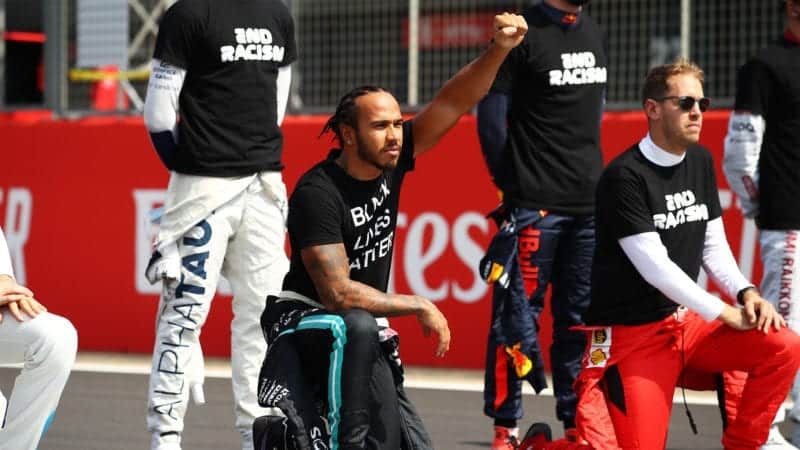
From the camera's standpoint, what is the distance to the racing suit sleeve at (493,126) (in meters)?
7.09

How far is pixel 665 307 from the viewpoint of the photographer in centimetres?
623

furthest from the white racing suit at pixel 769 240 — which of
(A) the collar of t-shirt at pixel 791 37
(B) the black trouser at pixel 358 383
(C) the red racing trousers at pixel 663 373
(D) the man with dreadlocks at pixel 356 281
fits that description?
(B) the black trouser at pixel 358 383

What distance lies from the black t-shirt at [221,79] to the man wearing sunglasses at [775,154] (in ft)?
6.75

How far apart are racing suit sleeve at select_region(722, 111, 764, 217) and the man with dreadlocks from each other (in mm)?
1767

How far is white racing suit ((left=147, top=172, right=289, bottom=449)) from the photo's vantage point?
256 inches

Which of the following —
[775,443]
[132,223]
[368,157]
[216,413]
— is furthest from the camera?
[132,223]

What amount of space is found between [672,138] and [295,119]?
454cm

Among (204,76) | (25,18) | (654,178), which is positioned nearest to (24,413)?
(204,76)

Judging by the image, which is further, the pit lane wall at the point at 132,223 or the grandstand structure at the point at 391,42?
the grandstand structure at the point at 391,42

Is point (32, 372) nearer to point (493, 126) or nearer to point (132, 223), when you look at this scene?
point (493, 126)

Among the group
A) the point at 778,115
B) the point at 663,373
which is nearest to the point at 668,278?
the point at 663,373

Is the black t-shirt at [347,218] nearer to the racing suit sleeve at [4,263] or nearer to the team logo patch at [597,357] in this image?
the team logo patch at [597,357]

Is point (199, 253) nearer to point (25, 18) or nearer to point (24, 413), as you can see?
point (24, 413)

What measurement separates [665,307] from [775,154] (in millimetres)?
1399
